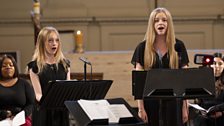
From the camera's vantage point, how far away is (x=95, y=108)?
344 cm

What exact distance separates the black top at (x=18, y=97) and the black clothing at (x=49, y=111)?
27 cm

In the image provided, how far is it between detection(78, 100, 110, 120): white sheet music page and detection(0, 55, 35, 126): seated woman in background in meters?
1.48

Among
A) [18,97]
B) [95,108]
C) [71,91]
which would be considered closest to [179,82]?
[95,108]

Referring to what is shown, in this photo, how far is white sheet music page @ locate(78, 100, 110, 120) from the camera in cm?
336

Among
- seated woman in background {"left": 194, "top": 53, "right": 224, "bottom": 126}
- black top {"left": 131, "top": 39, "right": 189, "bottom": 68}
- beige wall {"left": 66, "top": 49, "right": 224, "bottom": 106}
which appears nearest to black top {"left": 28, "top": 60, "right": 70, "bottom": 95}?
black top {"left": 131, "top": 39, "right": 189, "bottom": 68}

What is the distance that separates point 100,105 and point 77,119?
226 mm

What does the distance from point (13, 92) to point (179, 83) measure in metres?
→ 1.90

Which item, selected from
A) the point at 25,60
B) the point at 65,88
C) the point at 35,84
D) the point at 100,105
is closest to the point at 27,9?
the point at 25,60

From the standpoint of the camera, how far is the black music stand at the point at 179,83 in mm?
3697

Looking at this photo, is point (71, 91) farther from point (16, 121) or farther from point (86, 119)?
point (86, 119)

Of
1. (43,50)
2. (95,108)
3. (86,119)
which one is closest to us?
(86,119)

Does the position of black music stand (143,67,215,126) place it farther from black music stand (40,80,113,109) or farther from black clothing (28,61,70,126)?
black clothing (28,61,70,126)

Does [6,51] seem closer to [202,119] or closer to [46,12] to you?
[46,12]

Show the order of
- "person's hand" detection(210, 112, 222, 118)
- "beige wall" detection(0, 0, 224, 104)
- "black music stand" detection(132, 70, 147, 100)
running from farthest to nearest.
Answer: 1. "beige wall" detection(0, 0, 224, 104)
2. "person's hand" detection(210, 112, 222, 118)
3. "black music stand" detection(132, 70, 147, 100)
